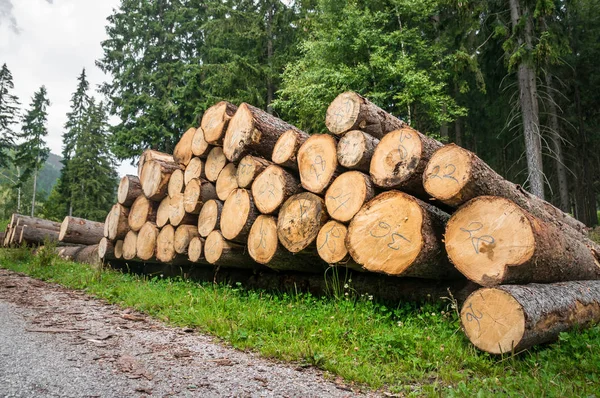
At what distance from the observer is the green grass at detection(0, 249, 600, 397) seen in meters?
2.63

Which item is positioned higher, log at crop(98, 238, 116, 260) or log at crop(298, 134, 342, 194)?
log at crop(298, 134, 342, 194)

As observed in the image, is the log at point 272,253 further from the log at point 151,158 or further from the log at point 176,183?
the log at point 151,158

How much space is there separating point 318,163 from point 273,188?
2.25 feet

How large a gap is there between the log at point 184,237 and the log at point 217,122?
1357mm

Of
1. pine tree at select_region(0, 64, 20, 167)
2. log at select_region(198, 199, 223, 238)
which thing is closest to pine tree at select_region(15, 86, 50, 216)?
pine tree at select_region(0, 64, 20, 167)

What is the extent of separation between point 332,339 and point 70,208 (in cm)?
2712

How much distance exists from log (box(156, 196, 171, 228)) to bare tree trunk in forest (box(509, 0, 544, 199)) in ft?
28.9

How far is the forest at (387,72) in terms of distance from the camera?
11758 mm

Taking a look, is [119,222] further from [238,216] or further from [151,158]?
[238,216]

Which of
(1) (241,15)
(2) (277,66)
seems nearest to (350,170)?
(2) (277,66)

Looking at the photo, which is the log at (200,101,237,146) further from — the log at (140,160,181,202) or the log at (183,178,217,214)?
the log at (140,160,181,202)

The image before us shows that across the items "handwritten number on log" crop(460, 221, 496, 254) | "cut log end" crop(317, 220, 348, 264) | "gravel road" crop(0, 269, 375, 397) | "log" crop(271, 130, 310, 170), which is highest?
"log" crop(271, 130, 310, 170)

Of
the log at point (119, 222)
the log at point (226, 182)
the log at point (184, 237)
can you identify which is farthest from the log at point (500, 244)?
the log at point (119, 222)

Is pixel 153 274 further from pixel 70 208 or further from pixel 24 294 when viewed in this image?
pixel 70 208
